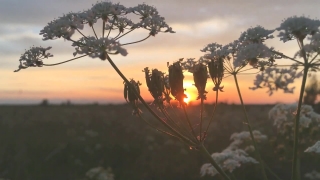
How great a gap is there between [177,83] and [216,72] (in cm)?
41

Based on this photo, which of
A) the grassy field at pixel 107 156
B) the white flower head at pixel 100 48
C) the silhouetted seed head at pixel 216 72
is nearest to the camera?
the white flower head at pixel 100 48

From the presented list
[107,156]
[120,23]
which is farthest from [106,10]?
[107,156]

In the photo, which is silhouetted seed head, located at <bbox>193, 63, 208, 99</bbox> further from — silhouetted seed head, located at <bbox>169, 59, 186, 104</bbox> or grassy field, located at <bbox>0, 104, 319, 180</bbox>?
grassy field, located at <bbox>0, 104, 319, 180</bbox>

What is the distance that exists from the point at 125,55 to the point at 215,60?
1.06 m

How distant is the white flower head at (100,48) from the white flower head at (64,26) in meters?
0.37

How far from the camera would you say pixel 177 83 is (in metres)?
3.50

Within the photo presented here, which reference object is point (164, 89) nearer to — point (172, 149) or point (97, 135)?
point (172, 149)

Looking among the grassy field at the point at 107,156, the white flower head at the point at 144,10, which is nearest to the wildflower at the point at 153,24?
the white flower head at the point at 144,10

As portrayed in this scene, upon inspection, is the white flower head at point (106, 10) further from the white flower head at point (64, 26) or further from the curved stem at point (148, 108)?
the curved stem at point (148, 108)

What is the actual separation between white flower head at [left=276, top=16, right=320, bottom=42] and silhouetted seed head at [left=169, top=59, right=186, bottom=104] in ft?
2.92

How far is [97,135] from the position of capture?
1909 cm

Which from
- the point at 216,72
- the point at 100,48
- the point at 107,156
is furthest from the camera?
the point at 107,156

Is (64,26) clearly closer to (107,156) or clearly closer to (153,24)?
(153,24)

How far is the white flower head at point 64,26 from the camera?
3529mm
